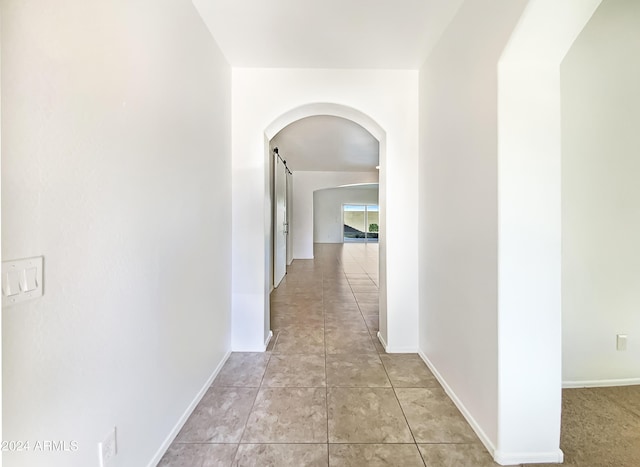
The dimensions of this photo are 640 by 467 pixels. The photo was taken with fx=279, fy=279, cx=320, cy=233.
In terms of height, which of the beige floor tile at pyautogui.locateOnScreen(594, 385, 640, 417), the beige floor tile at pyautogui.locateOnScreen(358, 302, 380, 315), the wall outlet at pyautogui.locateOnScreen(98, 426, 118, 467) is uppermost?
the wall outlet at pyautogui.locateOnScreen(98, 426, 118, 467)

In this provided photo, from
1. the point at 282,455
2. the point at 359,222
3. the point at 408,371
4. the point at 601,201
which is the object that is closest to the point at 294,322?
the point at 408,371

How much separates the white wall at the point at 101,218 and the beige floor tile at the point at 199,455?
9 cm

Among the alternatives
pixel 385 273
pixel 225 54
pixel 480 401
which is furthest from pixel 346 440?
pixel 225 54

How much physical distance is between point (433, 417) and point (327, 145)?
14.1 ft

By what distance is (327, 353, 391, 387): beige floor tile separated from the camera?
6.81 feet

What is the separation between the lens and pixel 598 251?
195 centimetres

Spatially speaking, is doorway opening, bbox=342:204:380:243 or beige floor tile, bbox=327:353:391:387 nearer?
beige floor tile, bbox=327:353:391:387

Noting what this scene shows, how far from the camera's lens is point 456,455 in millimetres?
1431

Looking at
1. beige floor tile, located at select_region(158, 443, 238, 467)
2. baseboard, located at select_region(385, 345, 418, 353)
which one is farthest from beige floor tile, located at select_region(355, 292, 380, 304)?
beige floor tile, located at select_region(158, 443, 238, 467)

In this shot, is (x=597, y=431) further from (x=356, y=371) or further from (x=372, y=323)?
(x=372, y=323)

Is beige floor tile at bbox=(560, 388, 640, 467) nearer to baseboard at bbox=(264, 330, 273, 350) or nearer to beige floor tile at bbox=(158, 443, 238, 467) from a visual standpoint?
beige floor tile at bbox=(158, 443, 238, 467)

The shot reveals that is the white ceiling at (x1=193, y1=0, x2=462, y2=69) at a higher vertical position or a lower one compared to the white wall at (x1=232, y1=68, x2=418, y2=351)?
higher

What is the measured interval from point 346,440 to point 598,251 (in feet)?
6.91

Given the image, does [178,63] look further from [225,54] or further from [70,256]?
[70,256]
